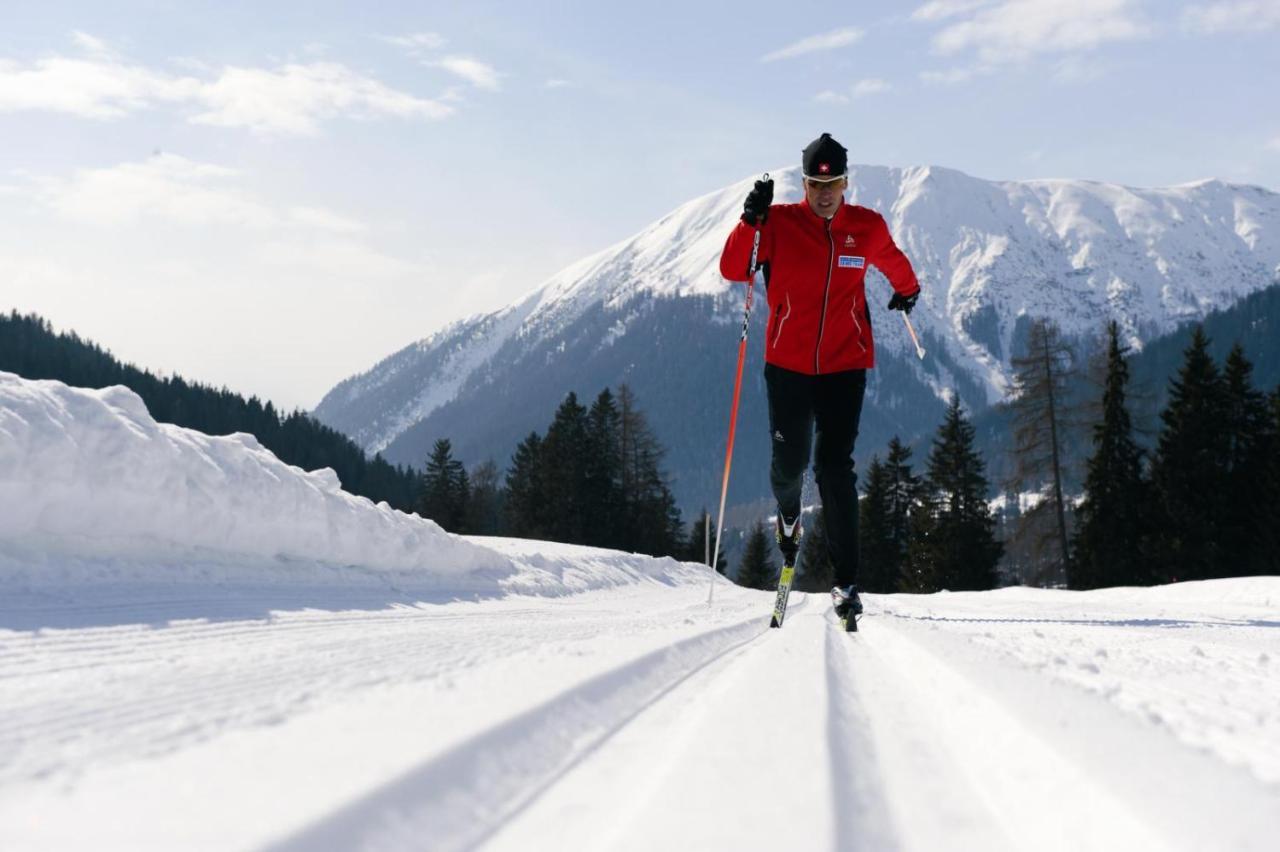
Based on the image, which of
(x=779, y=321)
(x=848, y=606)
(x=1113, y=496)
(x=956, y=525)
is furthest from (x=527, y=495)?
(x=848, y=606)

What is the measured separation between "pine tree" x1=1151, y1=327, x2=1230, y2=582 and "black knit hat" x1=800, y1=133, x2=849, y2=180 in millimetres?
29371

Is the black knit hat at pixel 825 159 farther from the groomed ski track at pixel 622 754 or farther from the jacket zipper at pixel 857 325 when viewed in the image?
the groomed ski track at pixel 622 754

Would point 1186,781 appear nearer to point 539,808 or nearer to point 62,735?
point 539,808

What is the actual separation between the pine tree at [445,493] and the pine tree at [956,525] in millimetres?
29472

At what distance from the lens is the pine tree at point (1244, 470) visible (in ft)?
93.1

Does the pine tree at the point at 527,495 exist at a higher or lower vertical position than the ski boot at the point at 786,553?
higher

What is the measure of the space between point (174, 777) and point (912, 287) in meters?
5.24

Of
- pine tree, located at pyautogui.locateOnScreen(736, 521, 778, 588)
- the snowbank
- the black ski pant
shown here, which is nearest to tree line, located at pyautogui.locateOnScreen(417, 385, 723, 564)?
pine tree, located at pyautogui.locateOnScreen(736, 521, 778, 588)

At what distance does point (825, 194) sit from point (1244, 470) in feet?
104

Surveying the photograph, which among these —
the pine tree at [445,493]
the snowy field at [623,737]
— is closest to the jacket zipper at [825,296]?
the snowy field at [623,737]

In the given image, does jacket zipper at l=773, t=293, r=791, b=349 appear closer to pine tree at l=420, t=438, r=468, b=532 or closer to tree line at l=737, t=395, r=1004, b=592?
tree line at l=737, t=395, r=1004, b=592

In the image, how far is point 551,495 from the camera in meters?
48.7

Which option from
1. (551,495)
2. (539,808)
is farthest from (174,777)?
(551,495)

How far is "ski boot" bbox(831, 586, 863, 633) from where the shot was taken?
447 cm
